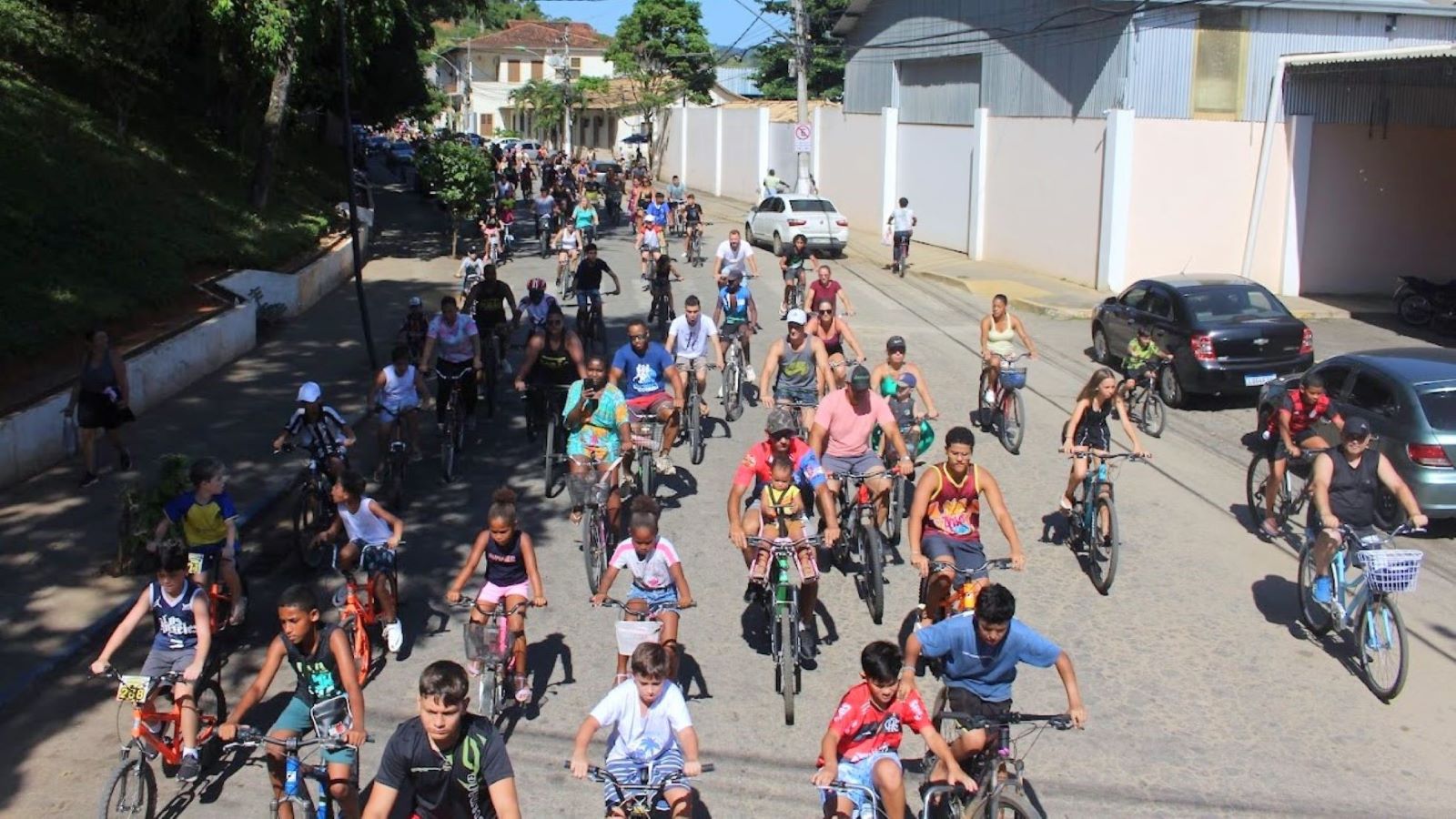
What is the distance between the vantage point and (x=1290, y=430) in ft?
39.2

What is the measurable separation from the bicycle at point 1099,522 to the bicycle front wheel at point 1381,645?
1.92m

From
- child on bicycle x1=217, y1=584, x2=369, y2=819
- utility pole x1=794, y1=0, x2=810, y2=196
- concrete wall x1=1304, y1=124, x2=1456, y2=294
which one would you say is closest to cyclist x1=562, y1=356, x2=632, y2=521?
child on bicycle x1=217, y1=584, x2=369, y2=819

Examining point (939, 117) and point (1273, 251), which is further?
point (939, 117)

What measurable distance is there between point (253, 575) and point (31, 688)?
2333 mm

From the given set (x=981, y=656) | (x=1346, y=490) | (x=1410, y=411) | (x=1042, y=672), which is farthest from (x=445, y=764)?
(x=1410, y=411)

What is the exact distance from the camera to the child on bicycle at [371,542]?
901 cm

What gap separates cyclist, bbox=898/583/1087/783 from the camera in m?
6.23

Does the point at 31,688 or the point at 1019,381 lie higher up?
the point at 1019,381

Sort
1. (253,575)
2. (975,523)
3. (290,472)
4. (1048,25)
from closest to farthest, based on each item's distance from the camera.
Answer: (975,523)
(253,575)
(290,472)
(1048,25)

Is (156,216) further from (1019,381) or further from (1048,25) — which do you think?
(1048,25)

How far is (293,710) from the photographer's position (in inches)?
260

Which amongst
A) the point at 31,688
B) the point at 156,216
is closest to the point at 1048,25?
the point at 156,216

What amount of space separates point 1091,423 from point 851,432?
2.14m

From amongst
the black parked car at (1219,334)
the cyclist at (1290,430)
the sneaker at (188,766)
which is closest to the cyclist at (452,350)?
the sneaker at (188,766)
